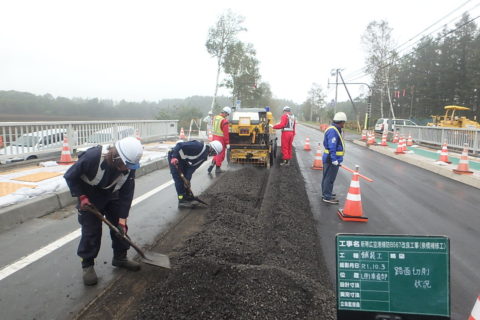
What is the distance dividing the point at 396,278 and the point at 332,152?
440 centimetres

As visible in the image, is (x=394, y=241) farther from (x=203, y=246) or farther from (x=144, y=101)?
(x=144, y=101)

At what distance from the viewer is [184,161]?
237 inches

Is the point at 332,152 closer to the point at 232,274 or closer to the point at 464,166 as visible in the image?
the point at 232,274

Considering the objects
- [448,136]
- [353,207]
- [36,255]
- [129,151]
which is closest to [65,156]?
[36,255]

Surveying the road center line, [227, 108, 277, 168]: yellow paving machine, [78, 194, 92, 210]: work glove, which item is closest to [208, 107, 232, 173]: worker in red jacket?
[227, 108, 277, 168]: yellow paving machine

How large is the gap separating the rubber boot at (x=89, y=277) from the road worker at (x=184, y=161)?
259 centimetres

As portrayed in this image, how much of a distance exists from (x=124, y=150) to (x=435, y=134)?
1747 centimetres

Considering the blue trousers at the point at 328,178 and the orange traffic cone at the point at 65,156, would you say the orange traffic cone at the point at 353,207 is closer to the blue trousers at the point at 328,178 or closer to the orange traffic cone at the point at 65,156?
the blue trousers at the point at 328,178

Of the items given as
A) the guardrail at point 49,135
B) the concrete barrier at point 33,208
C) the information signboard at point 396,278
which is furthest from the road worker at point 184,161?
the guardrail at point 49,135

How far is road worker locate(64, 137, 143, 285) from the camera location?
9.87 feet

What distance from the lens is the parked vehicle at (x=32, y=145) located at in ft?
26.7

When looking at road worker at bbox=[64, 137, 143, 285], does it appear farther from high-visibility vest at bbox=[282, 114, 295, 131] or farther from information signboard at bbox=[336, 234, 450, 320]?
high-visibility vest at bbox=[282, 114, 295, 131]

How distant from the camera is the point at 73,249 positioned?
12.7 ft

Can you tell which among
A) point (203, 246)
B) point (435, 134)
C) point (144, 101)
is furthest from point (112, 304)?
point (144, 101)
